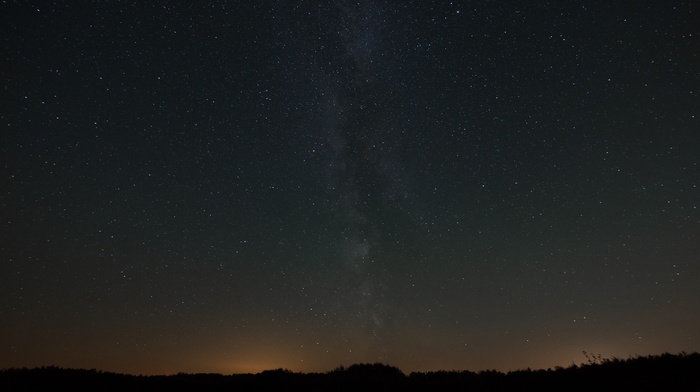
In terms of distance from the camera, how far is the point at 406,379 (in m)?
9.95

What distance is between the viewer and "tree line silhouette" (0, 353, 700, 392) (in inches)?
313

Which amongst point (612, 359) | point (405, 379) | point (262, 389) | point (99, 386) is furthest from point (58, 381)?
point (612, 359)

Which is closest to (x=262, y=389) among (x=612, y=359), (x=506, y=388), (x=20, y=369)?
(x=506, y=388)

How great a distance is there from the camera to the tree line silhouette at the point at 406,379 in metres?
7.96

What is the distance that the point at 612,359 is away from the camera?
385 inches

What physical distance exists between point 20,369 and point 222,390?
552 centimetres

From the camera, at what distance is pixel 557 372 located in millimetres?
9438

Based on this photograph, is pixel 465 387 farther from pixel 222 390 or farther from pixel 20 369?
pixel 20 369

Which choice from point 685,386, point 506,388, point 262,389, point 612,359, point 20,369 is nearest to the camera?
point 685,386

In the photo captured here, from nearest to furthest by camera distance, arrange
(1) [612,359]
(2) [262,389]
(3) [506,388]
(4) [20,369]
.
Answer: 1. (3) [506,388]
2. (2) [262,389]
3. (1) [612,359]
4. (4) [20,369]

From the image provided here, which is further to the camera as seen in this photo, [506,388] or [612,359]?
[612,359]

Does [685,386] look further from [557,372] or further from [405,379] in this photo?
[405,379]

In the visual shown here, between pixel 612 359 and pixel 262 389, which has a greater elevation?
pixel 612 359

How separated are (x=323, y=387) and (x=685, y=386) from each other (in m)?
6.50
